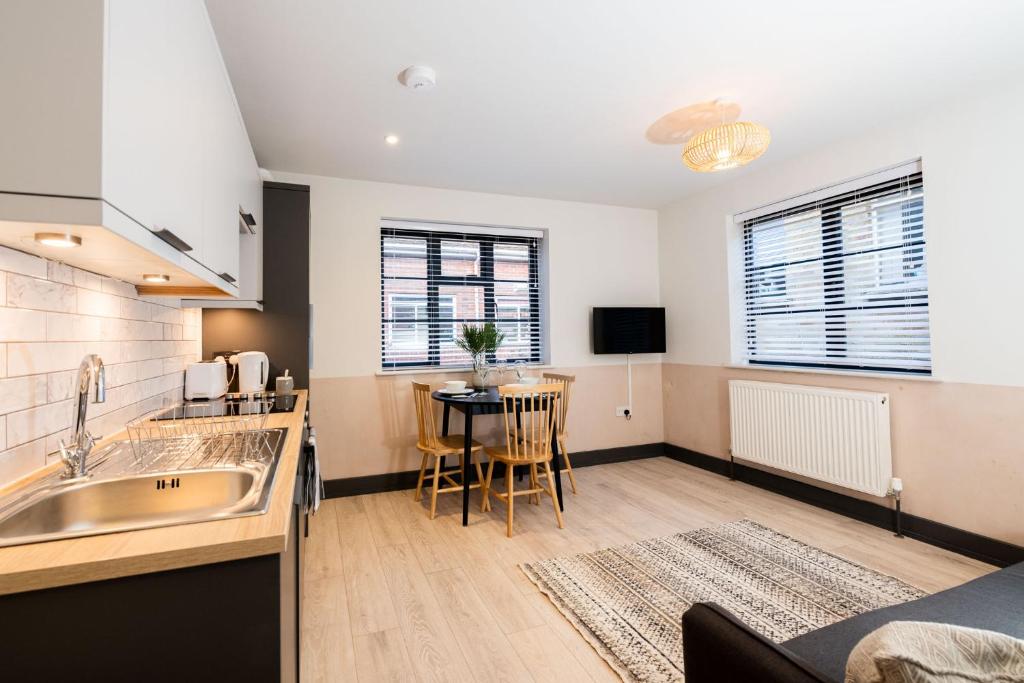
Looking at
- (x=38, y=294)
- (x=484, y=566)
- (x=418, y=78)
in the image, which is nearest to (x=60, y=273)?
(x=38, y=294)

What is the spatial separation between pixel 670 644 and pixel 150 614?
1787 mm

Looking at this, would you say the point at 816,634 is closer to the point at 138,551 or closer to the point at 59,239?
the point at 138,551

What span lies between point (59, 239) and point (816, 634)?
81.2 inches

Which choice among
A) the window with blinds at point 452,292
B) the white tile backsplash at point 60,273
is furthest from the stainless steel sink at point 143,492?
the window with blinds at point 452,292

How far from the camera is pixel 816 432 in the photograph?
10.6ft

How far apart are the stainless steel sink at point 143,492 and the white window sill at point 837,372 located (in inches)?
133

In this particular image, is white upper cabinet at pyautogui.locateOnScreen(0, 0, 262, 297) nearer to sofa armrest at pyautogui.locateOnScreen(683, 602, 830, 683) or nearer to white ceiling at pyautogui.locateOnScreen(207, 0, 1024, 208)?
white ceiling at pyautogui.locateOnScreen(207, 0, 1024, 208)

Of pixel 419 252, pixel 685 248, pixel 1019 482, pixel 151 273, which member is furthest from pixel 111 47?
pixel 685 248

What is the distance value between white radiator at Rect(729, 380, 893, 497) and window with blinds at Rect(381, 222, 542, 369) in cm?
187

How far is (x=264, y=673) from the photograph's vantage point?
90 cm

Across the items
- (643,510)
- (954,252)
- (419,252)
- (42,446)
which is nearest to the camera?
(42,446)

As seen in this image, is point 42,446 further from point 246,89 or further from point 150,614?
point 246,89

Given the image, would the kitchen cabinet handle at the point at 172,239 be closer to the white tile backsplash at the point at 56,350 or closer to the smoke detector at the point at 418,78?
the white tile backsplash at the point at 56,350

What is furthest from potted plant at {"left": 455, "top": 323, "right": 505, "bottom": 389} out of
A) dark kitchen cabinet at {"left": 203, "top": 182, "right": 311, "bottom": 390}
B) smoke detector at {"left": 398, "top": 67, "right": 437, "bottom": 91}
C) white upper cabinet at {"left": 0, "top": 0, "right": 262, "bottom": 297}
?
white upper cabinet at {"left": 0, "top": 0, "right": 262, "bottom": 297}
